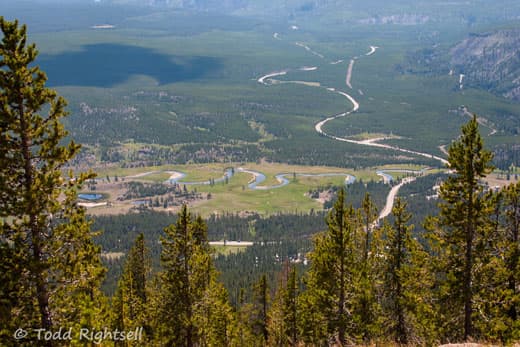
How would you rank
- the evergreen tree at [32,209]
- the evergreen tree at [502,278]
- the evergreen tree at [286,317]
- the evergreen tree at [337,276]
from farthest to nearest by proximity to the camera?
the evergreen tree at [286,317] < the evergreen tree at [337,276] < the evergreen tree at [502,278] < the evergreen tree at [32,209]

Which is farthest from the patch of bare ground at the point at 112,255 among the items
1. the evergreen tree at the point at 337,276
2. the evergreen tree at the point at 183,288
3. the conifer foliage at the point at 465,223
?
the conifer foliage at the point at 465,223

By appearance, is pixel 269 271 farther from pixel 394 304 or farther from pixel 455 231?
pixel 455 231

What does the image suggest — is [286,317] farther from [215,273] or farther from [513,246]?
[513,246]

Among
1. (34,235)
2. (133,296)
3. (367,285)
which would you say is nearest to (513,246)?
(367,285)

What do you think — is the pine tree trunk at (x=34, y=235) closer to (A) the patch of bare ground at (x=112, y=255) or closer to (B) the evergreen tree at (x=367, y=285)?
(B) the evergreen tree at (x=367, y=285)

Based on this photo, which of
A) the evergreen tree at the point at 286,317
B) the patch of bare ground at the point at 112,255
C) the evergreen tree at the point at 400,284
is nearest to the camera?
the evergreen tree at the point at 400,284

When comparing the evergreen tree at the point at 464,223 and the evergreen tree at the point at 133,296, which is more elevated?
the evergreen tree at the point at 464,223
